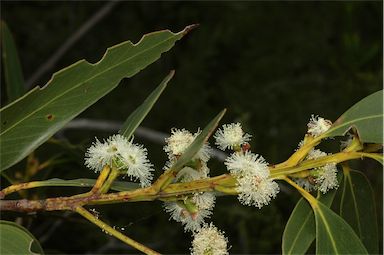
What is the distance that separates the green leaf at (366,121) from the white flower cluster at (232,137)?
14 cm

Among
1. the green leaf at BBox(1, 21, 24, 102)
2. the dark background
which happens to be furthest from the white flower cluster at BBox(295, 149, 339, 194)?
the dark background

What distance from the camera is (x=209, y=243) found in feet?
3.42

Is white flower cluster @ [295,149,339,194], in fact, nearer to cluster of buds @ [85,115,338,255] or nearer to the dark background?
cluster of buds @ [85,115,338,255]

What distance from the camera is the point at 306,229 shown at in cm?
113

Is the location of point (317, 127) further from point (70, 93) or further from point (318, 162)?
point (70, 93)

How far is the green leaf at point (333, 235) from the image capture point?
1066 millimetres

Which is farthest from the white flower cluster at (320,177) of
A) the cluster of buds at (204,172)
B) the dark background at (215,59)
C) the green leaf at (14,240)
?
the dark background at (215,59)

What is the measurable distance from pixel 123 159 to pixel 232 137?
0.19 meters

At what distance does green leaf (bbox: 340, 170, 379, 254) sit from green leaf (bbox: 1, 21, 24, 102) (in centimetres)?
97

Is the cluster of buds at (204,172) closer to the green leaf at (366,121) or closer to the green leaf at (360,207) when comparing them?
the green leaf at (366,121)

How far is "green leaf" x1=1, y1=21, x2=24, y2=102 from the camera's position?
1763 millimetres

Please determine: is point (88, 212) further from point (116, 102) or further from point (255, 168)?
point (116, 102)

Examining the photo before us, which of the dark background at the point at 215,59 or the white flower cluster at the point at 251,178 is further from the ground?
the dark background at the point at 215,59

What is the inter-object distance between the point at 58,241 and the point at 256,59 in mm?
1962
